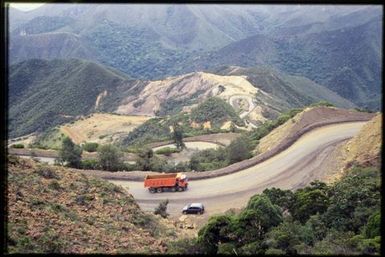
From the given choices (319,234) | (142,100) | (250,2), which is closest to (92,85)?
(142,100)

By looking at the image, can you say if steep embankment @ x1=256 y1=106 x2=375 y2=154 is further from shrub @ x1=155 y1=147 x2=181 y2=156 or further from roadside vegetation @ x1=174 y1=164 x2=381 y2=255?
roadside vegetation @ x1=174 y1=164 x2=381 y2=255

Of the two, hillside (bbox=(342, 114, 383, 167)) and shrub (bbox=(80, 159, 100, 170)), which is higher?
shrub (bbox=(80, 159, 100, 170))

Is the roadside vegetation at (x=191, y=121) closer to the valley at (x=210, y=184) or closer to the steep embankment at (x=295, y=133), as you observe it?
the valley at (x=210, y=184)

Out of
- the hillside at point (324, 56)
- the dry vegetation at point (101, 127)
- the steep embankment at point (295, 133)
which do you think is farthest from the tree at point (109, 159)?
the hillside at point (324, 56)

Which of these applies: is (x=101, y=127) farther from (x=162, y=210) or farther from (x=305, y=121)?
(x=162, y=210)

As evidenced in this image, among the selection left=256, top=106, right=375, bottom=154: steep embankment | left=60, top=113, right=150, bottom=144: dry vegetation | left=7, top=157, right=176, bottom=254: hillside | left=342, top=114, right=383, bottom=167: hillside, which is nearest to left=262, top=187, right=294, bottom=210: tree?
left=7, top=157, right=176, bottom=254: hillside

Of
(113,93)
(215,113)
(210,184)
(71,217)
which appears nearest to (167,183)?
(210,184)
